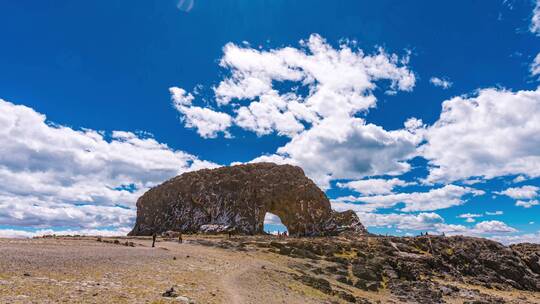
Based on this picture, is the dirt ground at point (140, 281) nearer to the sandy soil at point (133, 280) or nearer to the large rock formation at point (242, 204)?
the sandy soil at point (133, 280)

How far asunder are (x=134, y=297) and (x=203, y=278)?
8709 mm

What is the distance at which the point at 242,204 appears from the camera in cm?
10044

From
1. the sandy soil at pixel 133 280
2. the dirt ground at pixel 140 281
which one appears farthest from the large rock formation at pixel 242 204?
the sandy soil at pixel 133 280

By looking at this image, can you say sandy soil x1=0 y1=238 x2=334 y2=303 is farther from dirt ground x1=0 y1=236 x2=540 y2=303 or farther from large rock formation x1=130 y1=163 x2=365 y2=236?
large rock formation x1=130 y1=163 x2=365 y2=236

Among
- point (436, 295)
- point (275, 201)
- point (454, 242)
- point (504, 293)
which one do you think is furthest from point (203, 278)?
point (275, 201)

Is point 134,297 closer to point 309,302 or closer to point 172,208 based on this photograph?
point 309,302

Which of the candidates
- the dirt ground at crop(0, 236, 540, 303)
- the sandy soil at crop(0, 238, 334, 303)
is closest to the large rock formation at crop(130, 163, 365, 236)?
the dirt ground at crop(0, 236, 540, 303)

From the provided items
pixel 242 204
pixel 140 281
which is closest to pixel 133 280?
pixel 140 281

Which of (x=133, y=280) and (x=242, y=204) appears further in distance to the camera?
(x=242, y=204)

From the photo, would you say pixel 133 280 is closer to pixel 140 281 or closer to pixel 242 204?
pixel 140 281

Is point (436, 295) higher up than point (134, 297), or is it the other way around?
point (134, 297)

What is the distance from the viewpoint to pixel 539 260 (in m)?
67.9

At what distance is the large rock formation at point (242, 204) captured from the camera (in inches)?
3846

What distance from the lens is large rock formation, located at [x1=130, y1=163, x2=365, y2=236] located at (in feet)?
320
